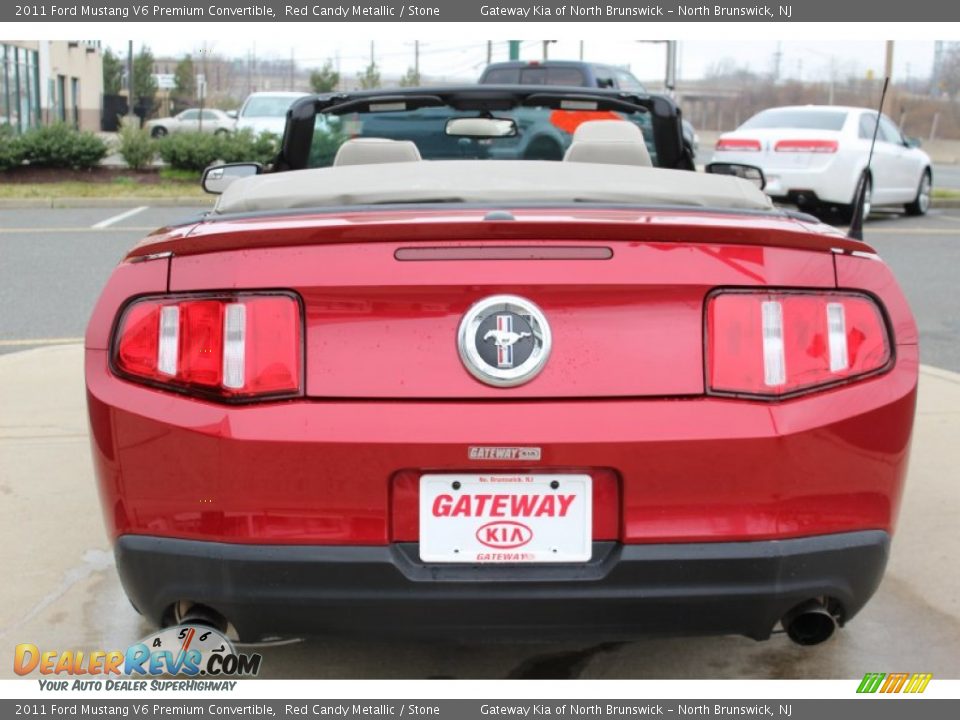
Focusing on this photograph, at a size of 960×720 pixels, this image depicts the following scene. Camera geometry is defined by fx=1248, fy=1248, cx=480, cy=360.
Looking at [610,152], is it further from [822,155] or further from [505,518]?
[822,155]

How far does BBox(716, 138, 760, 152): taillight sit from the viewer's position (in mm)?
15025

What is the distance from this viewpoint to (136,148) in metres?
19.8

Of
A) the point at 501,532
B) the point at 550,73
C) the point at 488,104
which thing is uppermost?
the point at 550,73

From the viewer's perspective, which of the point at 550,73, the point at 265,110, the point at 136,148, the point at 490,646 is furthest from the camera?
the point at 265,110

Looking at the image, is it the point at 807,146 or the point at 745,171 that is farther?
the point at 807,146

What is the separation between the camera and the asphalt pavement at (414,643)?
328 cm

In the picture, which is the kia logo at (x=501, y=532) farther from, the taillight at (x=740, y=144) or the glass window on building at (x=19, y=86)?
the glass window on building at (x=19, y=86)

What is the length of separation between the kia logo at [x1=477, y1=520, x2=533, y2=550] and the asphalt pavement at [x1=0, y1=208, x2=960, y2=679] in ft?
2.08

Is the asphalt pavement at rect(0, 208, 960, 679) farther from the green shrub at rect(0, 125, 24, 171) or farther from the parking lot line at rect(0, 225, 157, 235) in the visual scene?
the green shrub at rect(0, 125, 24, 171)

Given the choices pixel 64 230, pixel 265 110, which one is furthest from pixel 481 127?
pixel 265 110

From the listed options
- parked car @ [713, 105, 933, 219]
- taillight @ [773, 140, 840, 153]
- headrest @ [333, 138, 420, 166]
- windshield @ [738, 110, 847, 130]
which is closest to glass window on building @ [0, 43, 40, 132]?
windshield @ [738, 110, 847, 130]

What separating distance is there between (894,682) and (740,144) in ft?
41.4

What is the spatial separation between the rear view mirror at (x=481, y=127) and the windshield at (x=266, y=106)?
18869 mm

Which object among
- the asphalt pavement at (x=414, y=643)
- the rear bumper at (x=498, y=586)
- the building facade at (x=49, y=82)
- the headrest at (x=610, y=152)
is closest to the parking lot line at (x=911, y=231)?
the asphalt pavement at (x=414, y=643)
